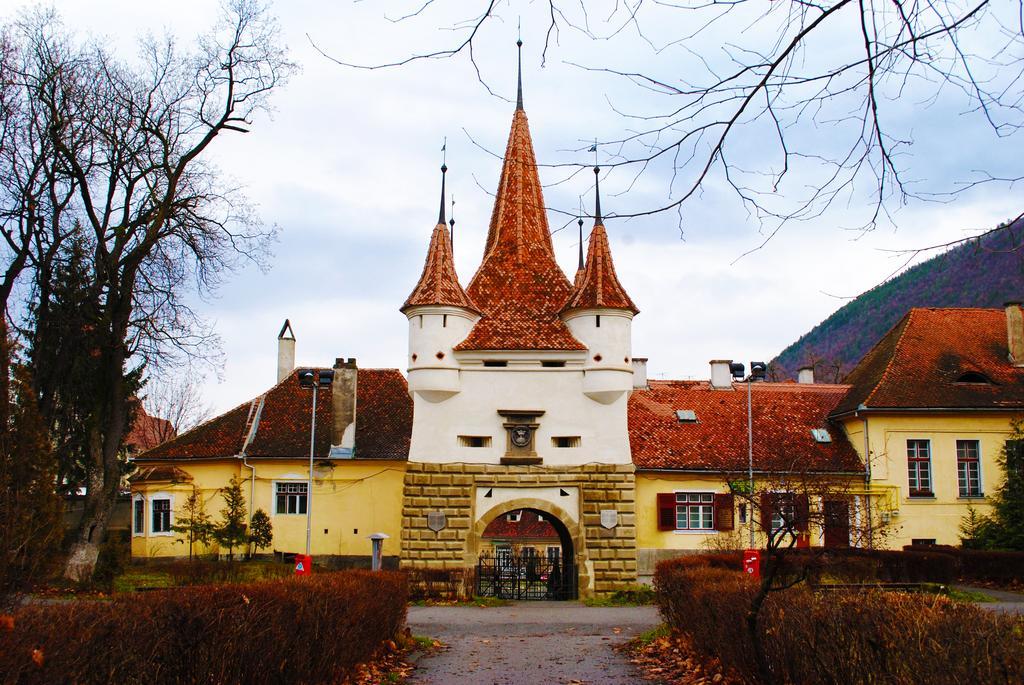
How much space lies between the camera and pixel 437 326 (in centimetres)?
2891

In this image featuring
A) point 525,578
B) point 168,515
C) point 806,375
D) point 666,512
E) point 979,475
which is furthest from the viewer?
point 806,375

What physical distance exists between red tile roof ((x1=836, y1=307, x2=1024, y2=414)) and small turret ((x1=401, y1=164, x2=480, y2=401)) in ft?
47.6

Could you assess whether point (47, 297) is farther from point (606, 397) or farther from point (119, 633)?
point (119, 633)

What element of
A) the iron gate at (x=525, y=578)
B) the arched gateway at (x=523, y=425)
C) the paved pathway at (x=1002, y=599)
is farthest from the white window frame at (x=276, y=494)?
the paved pathway at (x=1002, y=599)

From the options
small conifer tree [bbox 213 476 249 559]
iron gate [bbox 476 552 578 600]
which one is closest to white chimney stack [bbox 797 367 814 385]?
iron gate [bbox 476 552 578 600]

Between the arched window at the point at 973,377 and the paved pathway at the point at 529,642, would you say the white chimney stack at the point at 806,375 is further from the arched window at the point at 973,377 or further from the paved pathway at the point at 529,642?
the paved pathway at the point at 529,642

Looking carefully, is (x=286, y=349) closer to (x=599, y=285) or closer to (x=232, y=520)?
(x=232, y=520)

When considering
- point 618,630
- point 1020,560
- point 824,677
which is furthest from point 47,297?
point 1020,560

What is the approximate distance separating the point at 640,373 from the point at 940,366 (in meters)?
10.9

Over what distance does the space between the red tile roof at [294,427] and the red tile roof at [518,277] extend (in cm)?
741

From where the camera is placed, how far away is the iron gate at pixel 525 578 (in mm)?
27344

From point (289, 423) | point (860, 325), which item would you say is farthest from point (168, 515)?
point (860, 325)

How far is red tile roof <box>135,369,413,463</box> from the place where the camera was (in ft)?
116

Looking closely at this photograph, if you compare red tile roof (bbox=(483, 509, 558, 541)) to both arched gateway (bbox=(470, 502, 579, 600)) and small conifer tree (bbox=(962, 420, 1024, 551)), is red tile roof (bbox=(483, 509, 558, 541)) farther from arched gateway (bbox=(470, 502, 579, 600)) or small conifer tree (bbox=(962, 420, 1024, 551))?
small conifer tree (bbox=(962, 420, 1024, 551))
